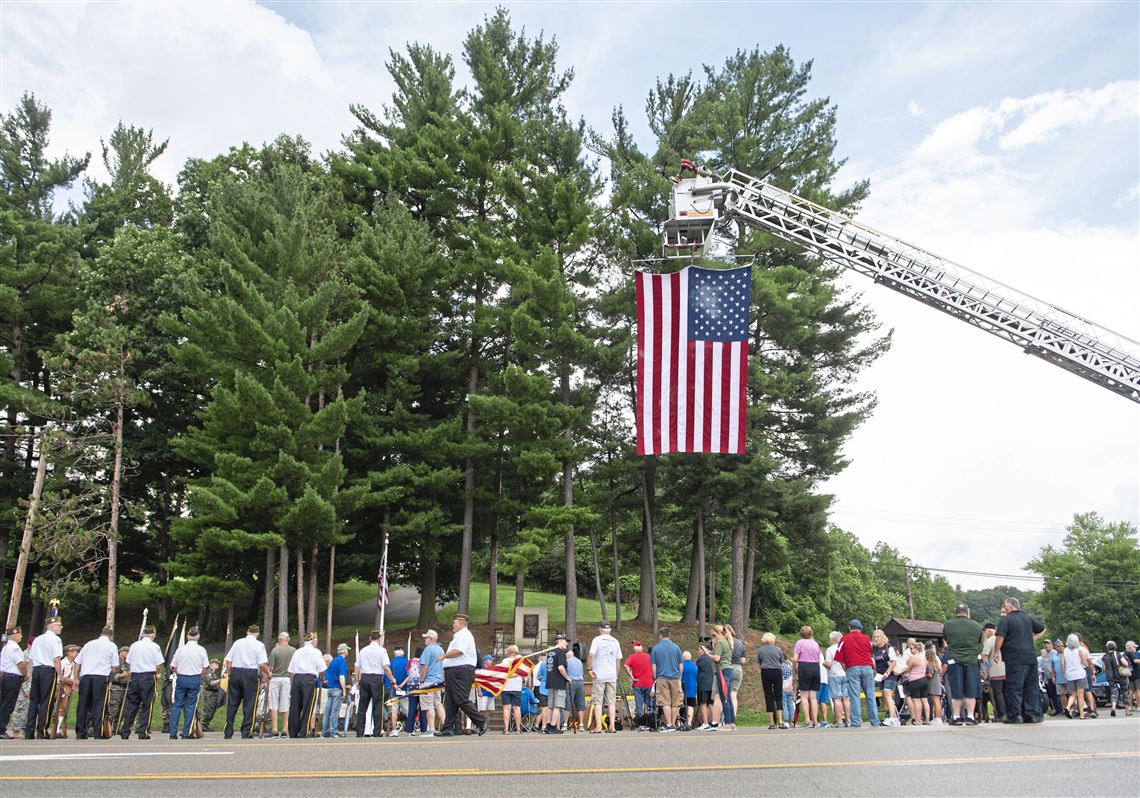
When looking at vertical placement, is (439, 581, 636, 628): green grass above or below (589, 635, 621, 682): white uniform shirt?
above

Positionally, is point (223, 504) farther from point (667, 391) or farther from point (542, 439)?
point (667, 391)

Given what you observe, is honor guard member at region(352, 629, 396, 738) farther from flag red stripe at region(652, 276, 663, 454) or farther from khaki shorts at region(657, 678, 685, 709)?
flag red stripe at region(652, 276, 663, 454)

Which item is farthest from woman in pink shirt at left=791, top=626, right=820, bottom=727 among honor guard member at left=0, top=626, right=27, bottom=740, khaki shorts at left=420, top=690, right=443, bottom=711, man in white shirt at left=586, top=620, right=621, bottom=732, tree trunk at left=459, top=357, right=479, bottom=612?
tree trunk at left=459, top=357, right=479, bottom=612

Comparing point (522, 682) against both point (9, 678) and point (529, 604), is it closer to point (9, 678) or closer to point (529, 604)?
point (9, 678)

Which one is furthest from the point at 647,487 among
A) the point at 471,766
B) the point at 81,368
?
the point at 471,766

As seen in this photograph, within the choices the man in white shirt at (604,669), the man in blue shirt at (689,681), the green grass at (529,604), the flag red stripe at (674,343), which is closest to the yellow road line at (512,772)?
the man in white shirt at (604,669)

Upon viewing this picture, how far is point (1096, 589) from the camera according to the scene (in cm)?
6212

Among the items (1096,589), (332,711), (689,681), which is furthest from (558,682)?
(1096,589)

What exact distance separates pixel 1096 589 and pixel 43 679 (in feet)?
224

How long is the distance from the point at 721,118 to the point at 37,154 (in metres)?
32.0

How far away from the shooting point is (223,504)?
24.8 m

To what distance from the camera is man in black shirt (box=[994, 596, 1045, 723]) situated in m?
12.2

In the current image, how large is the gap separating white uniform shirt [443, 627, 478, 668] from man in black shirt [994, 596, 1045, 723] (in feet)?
26.0

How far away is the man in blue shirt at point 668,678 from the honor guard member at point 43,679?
997cm
